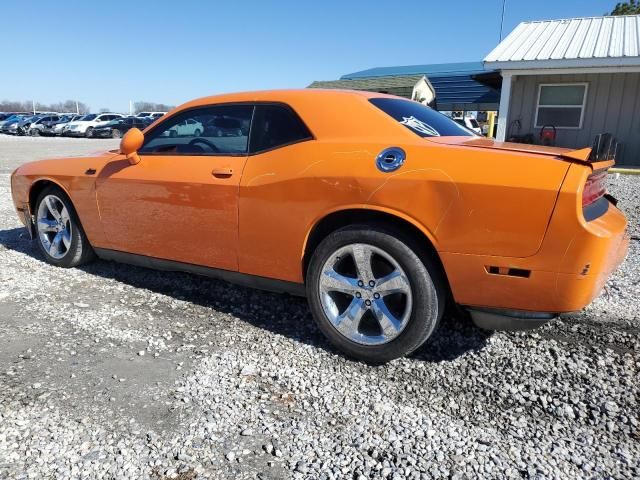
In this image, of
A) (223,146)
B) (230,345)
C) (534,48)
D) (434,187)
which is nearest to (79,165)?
(223,146)

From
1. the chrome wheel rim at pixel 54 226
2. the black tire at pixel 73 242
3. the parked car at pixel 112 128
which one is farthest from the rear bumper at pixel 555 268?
the parked car at pixel 112 128

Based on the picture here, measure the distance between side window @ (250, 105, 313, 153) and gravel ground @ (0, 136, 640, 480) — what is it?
122 centimetres

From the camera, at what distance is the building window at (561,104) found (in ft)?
42.4

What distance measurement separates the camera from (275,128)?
3.13 m

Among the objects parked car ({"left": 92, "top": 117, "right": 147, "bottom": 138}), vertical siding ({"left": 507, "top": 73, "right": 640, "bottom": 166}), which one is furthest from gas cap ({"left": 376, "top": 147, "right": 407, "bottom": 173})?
parked car ({"left": 92, "top": 117, "right": 147, "bottom": 138})

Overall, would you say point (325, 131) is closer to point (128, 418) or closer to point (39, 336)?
point (128, 418)

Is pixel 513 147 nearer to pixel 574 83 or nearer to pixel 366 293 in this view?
pixel 366 293

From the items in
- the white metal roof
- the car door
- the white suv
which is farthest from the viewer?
the white suv

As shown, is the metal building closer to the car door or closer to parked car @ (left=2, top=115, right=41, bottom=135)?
the car door

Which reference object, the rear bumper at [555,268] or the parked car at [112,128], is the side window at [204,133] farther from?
the parked car at [112,128]

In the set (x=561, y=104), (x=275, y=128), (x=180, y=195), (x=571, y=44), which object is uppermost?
(x=571, y=44)

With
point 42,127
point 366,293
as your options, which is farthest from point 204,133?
point 42,127

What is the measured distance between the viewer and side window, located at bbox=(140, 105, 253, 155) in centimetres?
329

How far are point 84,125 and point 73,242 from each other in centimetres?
2882
